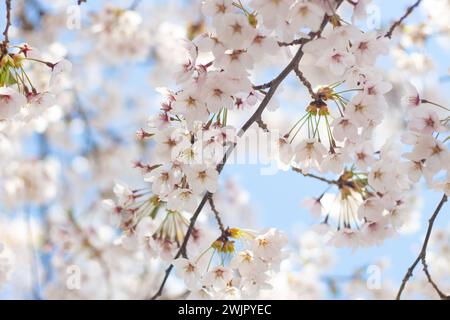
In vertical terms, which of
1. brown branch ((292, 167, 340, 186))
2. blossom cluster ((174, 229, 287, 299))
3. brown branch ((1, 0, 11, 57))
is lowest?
blossom cluster ((174, 229, 287, 299))

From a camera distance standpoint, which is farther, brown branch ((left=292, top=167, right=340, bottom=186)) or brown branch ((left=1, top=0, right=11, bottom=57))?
brown branch ((left=292, top=167, right=340, bottom=186))

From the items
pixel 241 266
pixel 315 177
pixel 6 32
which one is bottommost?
pixel 241 266

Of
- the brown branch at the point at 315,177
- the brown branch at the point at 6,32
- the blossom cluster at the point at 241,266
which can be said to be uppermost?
the brown branch at the point at 6,32

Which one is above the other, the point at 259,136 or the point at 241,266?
the point at 259,136

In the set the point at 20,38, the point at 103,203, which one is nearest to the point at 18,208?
the point at 20,38

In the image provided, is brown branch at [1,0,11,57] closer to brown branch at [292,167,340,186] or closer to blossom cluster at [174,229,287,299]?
blossom cluster at [174,229,287,299]

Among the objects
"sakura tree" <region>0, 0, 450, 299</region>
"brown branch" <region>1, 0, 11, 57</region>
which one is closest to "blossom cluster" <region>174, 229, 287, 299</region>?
"sakura tree" <region>0, 0, 450, 299</region>

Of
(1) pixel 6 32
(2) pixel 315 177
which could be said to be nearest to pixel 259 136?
(2) pixel 315 177

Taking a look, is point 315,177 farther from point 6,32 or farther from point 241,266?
point 6,32

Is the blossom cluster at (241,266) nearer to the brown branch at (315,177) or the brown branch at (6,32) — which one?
the brown branch at (315,177)

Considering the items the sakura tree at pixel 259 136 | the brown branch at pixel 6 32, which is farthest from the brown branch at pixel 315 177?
the brown branch at pixel 6 32

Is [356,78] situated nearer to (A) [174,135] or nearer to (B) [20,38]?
(A) [174,135]

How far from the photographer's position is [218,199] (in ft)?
17.3

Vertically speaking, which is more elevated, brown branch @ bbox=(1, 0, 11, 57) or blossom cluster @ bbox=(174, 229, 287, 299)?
brown branch @ bbox=(1, 0, 11, 57)
